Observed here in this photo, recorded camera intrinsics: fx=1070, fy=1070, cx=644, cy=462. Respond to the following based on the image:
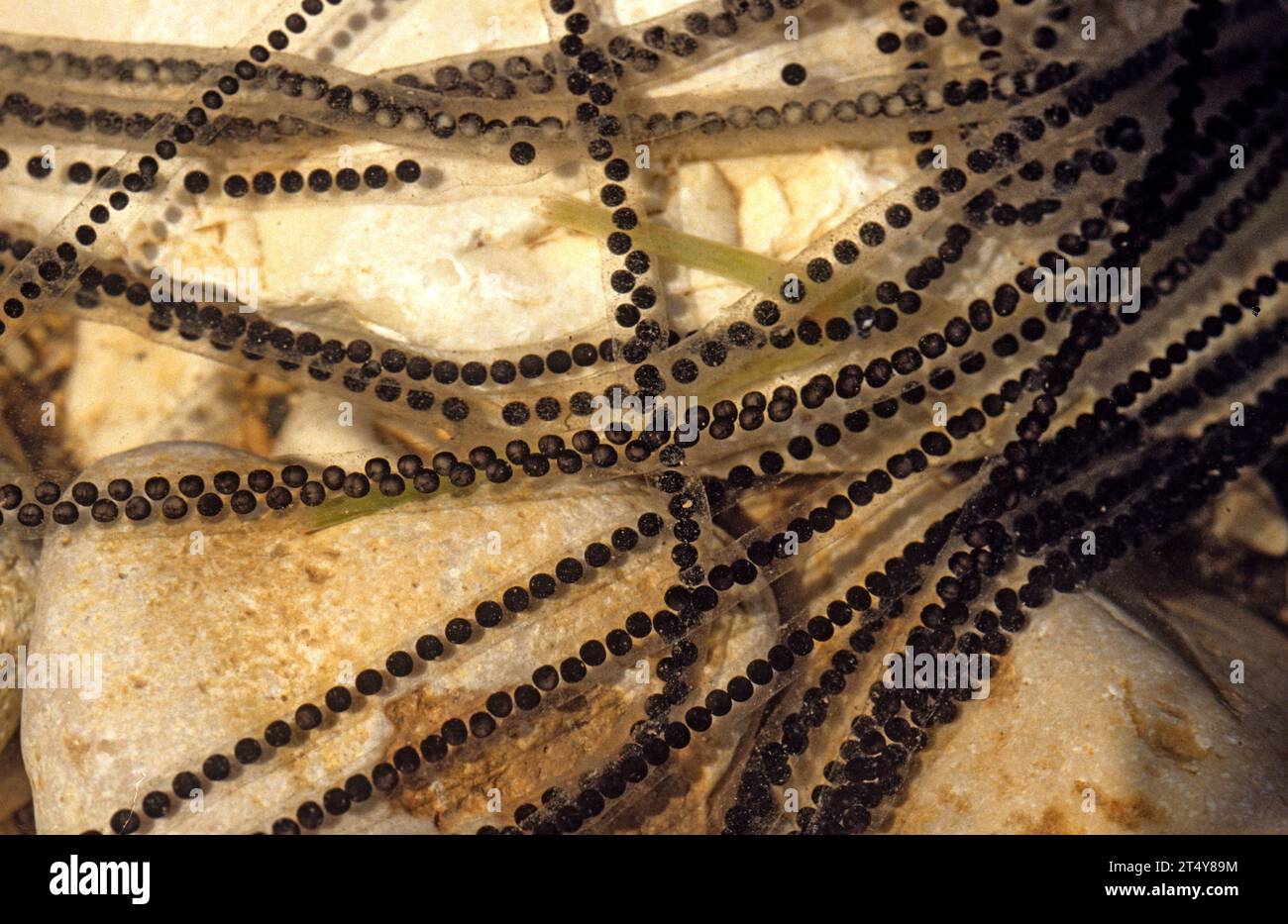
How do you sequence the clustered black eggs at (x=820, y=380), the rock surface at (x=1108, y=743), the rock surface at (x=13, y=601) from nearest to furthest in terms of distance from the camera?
1. the rock surface at (x=1108, y=743)
2. the clustered black eggs at (x=820, y=380)
3. the rock surface at (x=13, y=601)

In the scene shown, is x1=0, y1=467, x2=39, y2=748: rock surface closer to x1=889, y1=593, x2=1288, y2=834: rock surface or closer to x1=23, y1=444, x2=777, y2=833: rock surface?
x1=23, y1=444, x2=777, y2=833: rock surface

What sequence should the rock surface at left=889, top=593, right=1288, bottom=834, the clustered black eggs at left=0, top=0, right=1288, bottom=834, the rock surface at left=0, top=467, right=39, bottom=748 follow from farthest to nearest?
the rock surface at left=0, top=467, right=39, bottom=748 → the clustered black eggs at left=0, top=0, right=1288, bottom=834 → the rock surface at left=889, top=593, right=1288, bottom=834

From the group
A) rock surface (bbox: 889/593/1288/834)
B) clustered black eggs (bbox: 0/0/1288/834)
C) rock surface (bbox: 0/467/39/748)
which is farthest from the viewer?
rock surface (bbox: 0/467/39/748)

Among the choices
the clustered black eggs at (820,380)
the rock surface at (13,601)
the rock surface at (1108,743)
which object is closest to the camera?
the rock surface at (1108,743)

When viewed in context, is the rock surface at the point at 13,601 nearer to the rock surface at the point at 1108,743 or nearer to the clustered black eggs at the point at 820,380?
the clustered black eggs at the point at 820,380

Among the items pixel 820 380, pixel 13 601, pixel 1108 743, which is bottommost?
pixel 1108 743

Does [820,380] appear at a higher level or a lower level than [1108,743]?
higher

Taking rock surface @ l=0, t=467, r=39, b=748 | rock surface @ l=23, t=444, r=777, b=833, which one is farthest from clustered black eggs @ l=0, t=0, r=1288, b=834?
rock surface @ l=0, t=467, r=39, b=748

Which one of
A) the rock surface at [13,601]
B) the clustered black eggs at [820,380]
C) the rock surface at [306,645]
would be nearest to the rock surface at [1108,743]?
the clustered black eggs at [820,380]

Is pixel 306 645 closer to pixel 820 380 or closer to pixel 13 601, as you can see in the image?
pixel 13 601

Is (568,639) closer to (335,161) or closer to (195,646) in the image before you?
(195,646)

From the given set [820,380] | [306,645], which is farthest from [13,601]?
[820,380]

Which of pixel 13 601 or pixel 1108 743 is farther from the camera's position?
pixel 13 601
